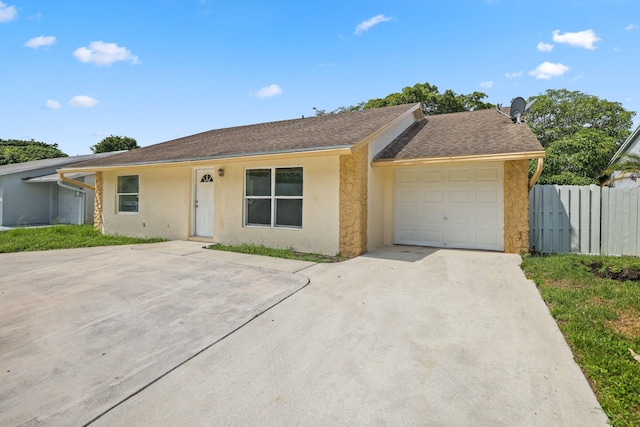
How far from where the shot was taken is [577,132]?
53.4 feet

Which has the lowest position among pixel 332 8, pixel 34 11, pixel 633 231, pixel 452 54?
pixel 633 231

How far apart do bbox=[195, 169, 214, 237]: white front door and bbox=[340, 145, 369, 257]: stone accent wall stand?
486 cm

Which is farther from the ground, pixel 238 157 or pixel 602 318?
pixel 238 157

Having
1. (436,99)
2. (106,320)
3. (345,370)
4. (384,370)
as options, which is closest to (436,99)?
(436,99)

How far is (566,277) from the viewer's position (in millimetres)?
5348

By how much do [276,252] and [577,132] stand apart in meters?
17.8

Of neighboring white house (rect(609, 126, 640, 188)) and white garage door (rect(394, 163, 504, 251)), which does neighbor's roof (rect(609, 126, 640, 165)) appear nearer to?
neighboring white house (rect(609, 126, 640, 188))

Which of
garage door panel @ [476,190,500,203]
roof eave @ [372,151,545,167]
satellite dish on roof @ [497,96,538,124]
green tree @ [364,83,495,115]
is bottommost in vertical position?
garage door panel @ [476,190,500,203]

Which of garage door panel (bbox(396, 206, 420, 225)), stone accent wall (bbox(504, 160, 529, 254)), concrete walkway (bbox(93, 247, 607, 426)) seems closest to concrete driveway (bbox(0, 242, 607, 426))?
concrete walkway (bbox(93, 247, 607, 426))

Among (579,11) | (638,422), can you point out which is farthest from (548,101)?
(638,422)

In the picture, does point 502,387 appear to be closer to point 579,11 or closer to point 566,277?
point 566,277

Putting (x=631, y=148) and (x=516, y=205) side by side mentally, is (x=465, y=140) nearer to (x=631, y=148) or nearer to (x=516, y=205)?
(x=516, y=205)

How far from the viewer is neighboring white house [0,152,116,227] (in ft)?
53.1

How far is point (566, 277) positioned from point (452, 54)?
10.2 m
